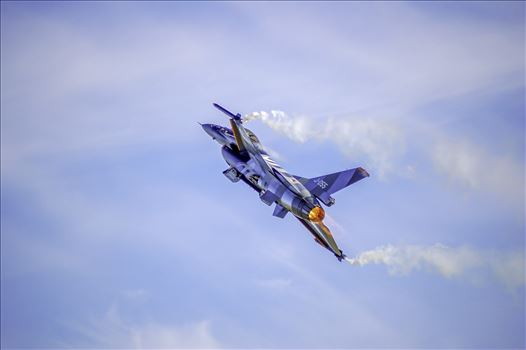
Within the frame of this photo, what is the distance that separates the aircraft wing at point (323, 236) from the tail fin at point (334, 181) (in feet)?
9.51

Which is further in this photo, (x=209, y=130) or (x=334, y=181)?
(x=209, y=130)

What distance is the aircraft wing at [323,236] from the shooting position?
2923 inches

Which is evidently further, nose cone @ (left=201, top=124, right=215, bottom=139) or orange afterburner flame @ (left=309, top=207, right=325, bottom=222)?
nose cone @ (left=201, top=124, right=215, bottom=139)

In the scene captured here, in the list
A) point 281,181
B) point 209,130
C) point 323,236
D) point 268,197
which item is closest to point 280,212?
point 268,197

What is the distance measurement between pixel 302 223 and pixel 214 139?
40.2ft

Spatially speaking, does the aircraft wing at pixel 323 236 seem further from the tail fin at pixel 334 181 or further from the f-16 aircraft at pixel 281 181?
the tail fin at pixel 334 181

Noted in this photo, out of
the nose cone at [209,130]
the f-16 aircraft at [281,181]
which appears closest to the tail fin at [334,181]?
the f-16 aircraft at [281,181]

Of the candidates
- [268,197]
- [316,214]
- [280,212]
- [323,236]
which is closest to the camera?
[316,214]

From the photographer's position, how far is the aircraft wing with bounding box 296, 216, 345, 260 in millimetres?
74250

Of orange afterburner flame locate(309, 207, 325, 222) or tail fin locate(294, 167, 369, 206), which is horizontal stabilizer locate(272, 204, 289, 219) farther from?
orange afterburner flame locate(309, 207, 325, 222)

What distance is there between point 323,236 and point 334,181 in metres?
6.10

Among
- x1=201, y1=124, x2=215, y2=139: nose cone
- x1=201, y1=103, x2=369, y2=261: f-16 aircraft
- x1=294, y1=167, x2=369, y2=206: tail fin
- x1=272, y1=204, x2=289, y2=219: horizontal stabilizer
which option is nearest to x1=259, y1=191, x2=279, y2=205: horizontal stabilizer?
x1=201, y1=103, x2=369, y2=261: f-16 aircraft

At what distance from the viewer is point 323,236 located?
75.6 metres

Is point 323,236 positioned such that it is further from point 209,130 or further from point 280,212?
point 209,130
